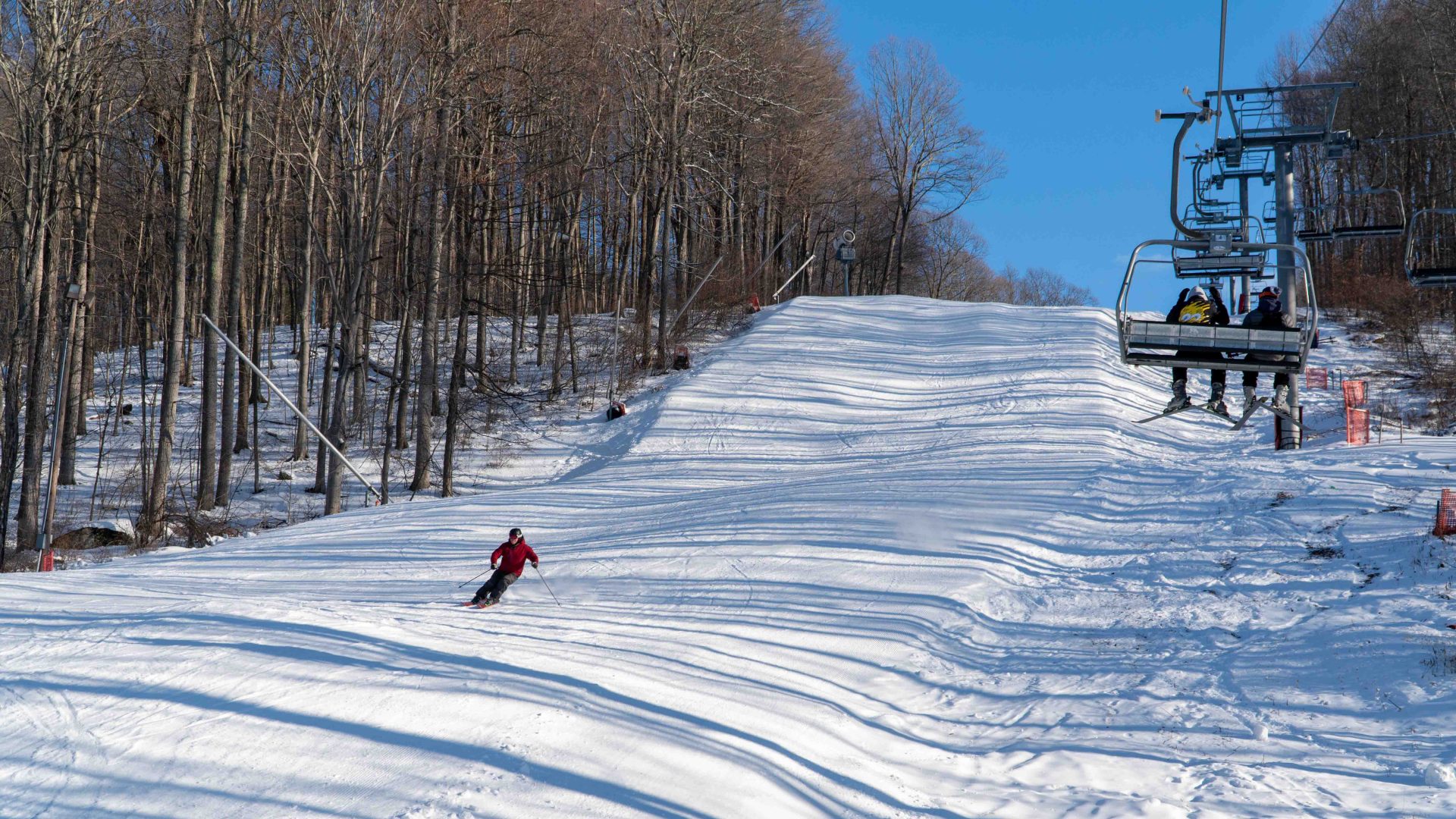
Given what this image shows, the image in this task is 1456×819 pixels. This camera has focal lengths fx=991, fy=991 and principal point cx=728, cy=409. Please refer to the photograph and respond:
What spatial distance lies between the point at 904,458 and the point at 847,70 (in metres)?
33.3

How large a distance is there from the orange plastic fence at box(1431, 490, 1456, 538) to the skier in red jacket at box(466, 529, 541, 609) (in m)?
12.2

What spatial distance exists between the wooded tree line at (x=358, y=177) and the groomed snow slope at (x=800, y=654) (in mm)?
7042

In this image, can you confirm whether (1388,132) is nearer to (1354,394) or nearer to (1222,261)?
(1354,394)

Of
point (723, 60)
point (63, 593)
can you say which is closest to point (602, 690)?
point (63, 593)

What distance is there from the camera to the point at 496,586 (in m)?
13.5

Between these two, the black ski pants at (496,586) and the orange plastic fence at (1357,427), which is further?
the orange plastic fence at (1357,427)

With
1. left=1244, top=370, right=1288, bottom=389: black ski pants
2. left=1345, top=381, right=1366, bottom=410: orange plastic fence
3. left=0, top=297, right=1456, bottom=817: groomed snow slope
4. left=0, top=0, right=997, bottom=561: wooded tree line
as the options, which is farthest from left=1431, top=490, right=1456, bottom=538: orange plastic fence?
left=0, top=0, right=997, bottom=561: wooded tree line

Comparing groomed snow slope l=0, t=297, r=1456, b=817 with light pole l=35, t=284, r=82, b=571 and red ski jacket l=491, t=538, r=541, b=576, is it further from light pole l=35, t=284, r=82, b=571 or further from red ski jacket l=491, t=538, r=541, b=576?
light pole l=35, t=284, r=82, b=571

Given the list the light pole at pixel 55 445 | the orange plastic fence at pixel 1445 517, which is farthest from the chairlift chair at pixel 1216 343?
the light pole at pixel 55 445

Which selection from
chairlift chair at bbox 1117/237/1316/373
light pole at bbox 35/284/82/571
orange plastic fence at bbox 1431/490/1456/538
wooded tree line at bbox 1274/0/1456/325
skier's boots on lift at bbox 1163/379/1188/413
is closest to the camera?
chairlift chair at bbox 1117/237/1316/373

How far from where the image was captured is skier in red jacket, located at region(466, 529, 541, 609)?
13.5m

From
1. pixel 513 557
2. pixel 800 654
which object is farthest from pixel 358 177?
pixel 800 654

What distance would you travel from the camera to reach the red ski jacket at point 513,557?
13586 mm

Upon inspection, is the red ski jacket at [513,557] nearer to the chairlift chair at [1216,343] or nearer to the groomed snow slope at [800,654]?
the groomed snow slope at [800,654]
